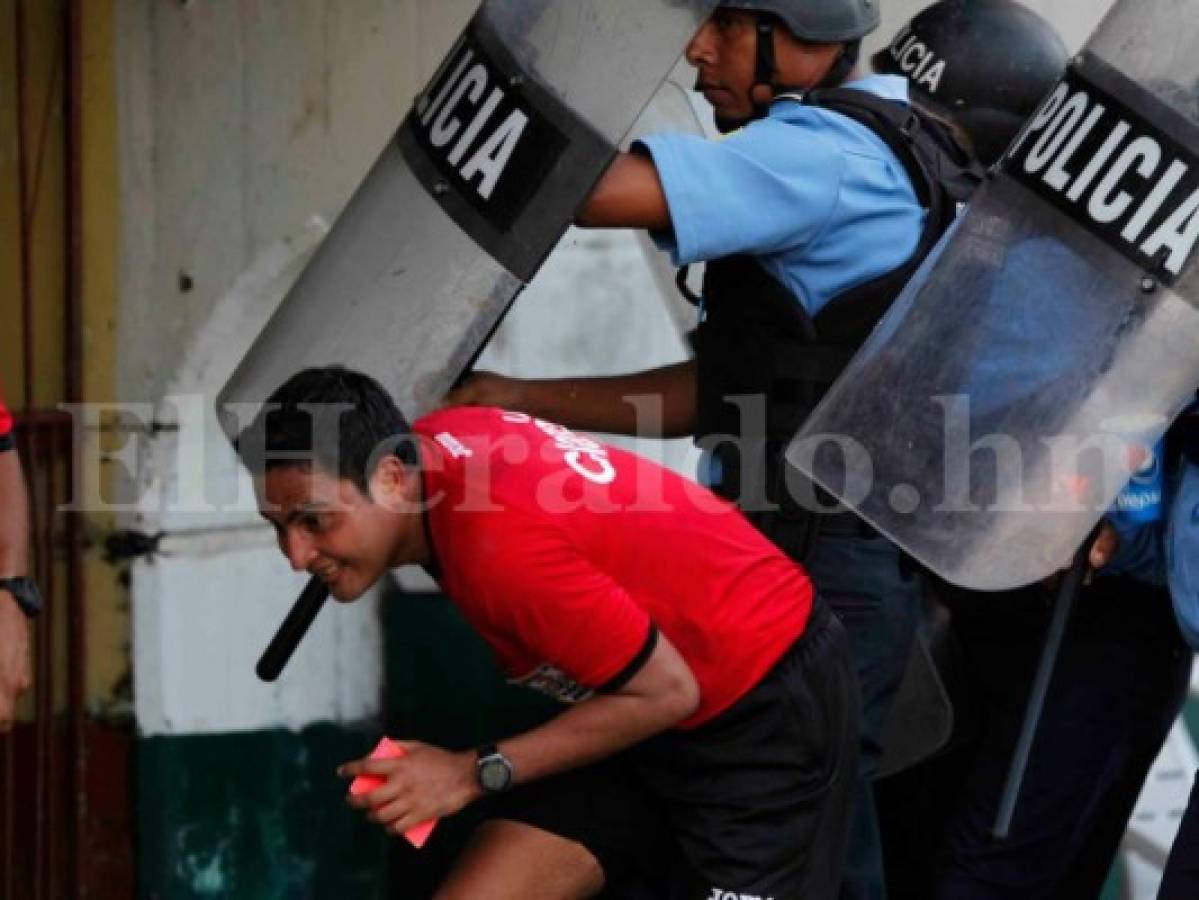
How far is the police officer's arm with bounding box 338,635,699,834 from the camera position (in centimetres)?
365

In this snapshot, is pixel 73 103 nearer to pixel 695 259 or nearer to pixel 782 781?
pixel 695 259

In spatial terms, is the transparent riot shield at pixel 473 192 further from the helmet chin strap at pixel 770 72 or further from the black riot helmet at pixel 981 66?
the black riot helmet at pixel 981 66

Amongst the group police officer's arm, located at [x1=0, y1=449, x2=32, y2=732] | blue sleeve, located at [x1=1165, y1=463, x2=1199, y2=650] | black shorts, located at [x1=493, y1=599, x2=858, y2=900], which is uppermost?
blue sleeve, located at [x1=1165, y1=463, x2=1199, y2=650]

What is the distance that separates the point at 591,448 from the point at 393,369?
1.35ft

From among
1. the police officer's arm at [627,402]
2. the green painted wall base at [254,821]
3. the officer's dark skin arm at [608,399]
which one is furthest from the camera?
the green painted wall base at [254,821]

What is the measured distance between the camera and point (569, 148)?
4051mm

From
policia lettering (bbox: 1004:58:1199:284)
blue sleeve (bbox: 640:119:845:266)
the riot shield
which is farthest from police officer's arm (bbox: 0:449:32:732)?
policia lettering (bbox: 1004:58:1199:284)

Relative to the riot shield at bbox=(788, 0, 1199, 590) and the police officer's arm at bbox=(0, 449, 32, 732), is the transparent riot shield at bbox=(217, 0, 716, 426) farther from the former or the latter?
the riot shield at bbox=(788, 0, 1199, 590)

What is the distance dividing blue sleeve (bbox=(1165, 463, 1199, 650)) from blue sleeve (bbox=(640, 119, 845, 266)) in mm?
735

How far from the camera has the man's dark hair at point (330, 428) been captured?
367 cm

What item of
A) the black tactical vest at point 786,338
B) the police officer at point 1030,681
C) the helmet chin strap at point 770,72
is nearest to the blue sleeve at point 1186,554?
the police officer at point 1030,681

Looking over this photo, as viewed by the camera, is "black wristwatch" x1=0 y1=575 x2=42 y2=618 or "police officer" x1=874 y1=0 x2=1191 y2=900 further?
"police officer" x1=874 y1=0 x2=1191 y2=900

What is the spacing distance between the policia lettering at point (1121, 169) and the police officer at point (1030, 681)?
795mm

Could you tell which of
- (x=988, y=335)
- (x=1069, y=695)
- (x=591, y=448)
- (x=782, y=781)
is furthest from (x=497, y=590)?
(x=1069, y=695)
